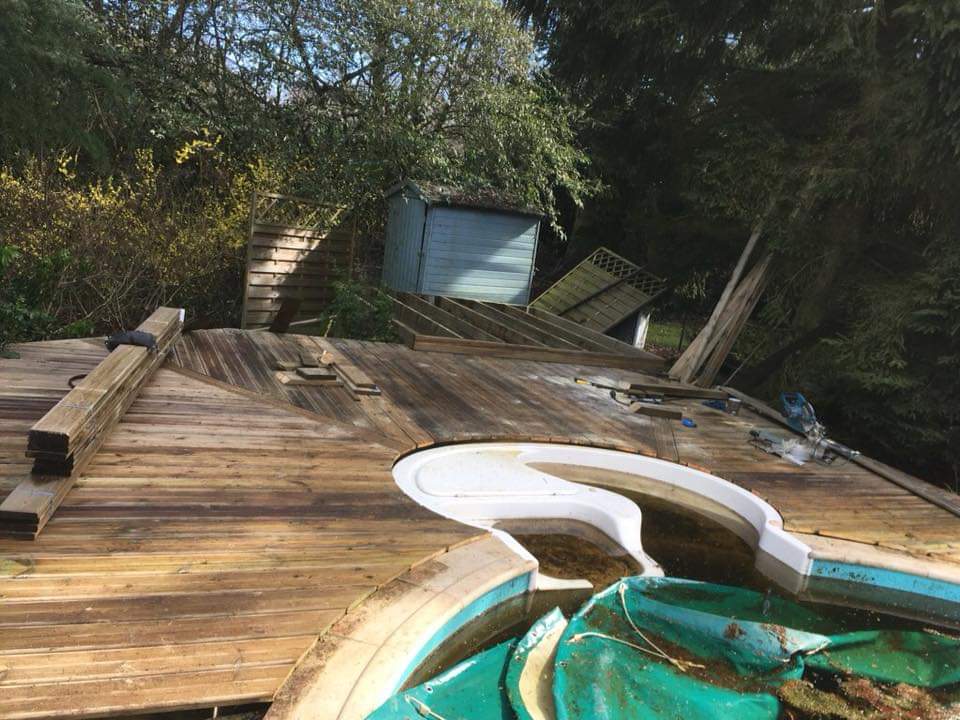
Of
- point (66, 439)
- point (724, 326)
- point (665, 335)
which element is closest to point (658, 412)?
A: point (724, 326)

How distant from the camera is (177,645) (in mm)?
2131

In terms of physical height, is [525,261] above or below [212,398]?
above

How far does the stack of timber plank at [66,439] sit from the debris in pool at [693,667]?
5.71 feet

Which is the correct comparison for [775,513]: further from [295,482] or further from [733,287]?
[733,287]

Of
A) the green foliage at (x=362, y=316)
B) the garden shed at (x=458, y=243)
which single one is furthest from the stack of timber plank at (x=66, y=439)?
the garden shed at (x=458, y=243)

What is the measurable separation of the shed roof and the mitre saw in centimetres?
616

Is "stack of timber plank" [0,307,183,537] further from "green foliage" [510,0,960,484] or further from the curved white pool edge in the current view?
"green foliage" [510,0,960,484]

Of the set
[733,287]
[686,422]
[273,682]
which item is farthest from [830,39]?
[273,682]

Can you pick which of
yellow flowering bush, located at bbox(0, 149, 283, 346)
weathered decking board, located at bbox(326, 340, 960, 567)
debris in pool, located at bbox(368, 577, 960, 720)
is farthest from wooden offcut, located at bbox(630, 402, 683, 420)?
yellow flowering bush, located at bbox(0, 149, 283, 346)

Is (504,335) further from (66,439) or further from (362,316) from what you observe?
(66,439)

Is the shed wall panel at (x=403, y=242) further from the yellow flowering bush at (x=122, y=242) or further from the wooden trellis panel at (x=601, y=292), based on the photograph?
the wooden trellis panel at (x=601, y=292)

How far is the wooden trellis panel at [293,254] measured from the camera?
940 centimetres

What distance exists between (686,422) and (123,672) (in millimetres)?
5144

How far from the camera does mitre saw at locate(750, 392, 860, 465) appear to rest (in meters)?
5.54
